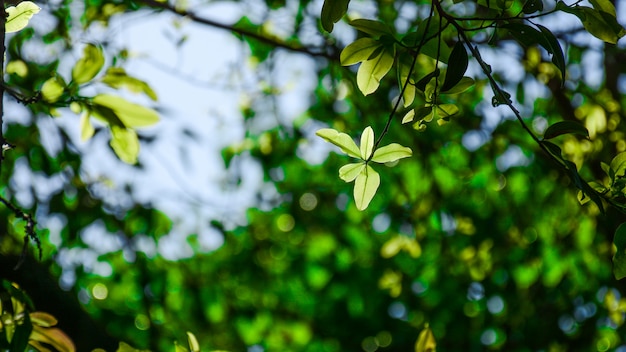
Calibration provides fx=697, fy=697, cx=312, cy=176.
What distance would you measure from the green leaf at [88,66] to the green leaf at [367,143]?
1.58 feet

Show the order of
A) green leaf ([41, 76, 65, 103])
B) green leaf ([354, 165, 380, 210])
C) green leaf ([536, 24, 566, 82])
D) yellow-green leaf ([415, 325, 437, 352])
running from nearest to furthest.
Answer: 1. green leaf ([536, 24, 566, 82])
2. green leaf ([354, 165, 380, 210])
3. green leaf ([41, 76, 65, 103])
4. yellow-green leaf ([415, 325, 437, 352])

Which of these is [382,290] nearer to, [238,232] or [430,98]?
[238,232]

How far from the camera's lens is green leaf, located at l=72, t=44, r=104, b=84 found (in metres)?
1.06

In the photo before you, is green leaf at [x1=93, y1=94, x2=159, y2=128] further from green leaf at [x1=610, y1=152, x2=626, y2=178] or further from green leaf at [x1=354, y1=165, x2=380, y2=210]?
green leaf at [x1=610, y1=152, x2=626, y2=178]

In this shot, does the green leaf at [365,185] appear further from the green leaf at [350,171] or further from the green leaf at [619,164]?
the green leaf at [619,164]

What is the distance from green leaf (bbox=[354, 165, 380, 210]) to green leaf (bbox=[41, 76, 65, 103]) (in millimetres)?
492

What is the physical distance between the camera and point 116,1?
2012 mm

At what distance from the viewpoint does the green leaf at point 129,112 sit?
1.08 metres

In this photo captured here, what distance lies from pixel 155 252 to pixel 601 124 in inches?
67.0

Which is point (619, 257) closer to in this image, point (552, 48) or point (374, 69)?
point (552, 48)

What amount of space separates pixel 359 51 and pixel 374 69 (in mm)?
29

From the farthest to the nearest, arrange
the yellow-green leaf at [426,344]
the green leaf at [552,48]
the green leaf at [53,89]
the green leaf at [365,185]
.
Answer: the yellow-green leaf at [426,344], the green leaf at [53,89], the green leaf at [365,185], the green leaf at [552,48]

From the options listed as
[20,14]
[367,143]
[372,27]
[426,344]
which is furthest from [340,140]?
[426,344]

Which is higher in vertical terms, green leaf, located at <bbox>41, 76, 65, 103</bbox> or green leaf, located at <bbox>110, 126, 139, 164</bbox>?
green leaf, located at <bbox>41, 76, 65, 103</bbox>
